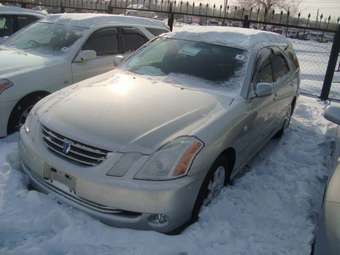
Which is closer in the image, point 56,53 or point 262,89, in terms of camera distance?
point 262,89

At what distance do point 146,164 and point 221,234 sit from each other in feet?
2.78

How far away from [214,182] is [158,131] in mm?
775

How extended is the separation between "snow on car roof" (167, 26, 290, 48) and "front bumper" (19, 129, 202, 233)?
2.14m

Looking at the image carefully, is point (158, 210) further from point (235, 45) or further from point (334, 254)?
point (235, 45)

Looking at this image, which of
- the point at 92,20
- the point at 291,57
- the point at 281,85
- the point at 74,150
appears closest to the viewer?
the point at 74,150

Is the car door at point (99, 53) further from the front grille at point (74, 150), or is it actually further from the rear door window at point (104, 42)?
the front grille at point (74, 150)

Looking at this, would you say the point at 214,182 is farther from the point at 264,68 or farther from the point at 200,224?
the point at 264,68

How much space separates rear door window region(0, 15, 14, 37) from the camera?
307 inches

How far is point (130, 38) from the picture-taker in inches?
265

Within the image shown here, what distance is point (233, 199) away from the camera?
3842 mm

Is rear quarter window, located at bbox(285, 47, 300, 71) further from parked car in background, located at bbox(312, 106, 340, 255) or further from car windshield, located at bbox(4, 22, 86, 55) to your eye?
parked car in background, located at bbox(312, 106, 340, 255)

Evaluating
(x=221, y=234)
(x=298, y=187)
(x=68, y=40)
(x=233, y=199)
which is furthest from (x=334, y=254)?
(x=68, y=40)

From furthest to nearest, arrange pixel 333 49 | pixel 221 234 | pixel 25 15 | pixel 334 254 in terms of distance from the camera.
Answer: pixel 333 49 < pixel 25 15 < pixel 221 234 < pixel 334 254

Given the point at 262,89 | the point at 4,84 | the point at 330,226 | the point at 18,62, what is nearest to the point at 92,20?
the point at 18,62
